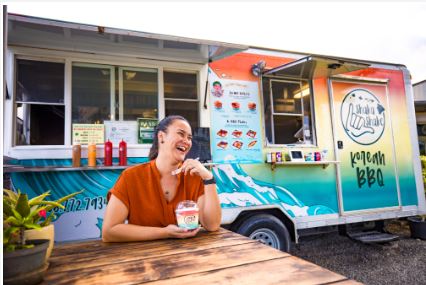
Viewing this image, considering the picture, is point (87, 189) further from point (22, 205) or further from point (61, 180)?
point (22, 205)

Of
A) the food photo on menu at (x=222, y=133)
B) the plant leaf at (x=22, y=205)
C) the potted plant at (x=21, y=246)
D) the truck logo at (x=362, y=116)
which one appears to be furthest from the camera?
the truck logo at (x=362, y=116)

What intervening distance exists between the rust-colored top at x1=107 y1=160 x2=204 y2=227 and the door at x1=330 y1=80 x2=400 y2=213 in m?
3.28

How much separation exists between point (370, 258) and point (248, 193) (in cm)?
222

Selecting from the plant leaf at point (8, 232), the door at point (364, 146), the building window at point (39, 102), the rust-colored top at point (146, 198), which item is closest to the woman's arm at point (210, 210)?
the rust-colored top at point (146, 198)

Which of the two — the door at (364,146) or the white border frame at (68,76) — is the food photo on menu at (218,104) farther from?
the door at (364,146)

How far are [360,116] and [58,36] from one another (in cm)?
452

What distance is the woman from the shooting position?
1475 millimetres

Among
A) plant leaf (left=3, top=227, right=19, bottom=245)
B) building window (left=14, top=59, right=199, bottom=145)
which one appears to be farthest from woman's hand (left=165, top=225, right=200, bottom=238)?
building window (left=14, top=59, right=199, bottom=145)

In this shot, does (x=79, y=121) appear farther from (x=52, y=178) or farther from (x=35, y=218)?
(x=35, y=218)

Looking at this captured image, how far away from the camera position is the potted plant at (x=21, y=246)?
820 millimetres

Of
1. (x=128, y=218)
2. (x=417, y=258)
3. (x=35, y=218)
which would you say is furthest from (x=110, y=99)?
(x=417, y=258)

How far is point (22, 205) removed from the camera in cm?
94

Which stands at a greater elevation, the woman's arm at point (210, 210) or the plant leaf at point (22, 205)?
the plant leaf at point (22, 205)

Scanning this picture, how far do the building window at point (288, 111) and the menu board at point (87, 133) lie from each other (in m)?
2.31
